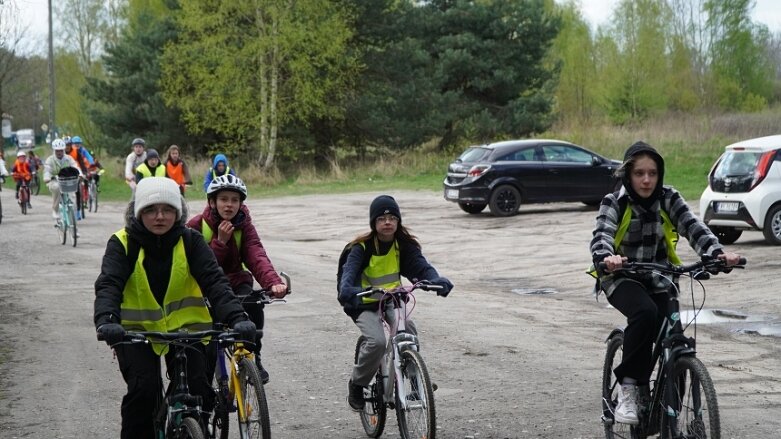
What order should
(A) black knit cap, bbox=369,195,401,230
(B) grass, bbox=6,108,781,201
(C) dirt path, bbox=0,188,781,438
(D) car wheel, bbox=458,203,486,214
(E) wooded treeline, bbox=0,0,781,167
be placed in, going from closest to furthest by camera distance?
1. (A) black knit cap, bbox=369,195,401,230
2. (C) dirt path, bbox=0,188,781,438
3. (D) car wheel, bbox=458,203,486,214
4. (B) grass, bbox=6,108,781,201
5. (E) wooded treeline, bbox=0,0,781,167

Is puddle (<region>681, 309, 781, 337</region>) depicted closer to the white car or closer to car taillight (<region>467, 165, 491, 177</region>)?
the white car

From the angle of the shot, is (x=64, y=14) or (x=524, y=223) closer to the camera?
(x=524, y=223)

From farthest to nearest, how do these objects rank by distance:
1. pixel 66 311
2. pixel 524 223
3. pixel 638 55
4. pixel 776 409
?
pixel 638 55 → pixel 524 223 → pixel 66 311 → pixel 776 409

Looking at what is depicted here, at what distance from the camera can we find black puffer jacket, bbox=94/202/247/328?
527cm

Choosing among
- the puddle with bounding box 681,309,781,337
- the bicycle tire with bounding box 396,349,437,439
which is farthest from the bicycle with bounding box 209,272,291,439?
the puddle with bounding box 681,309,781,337

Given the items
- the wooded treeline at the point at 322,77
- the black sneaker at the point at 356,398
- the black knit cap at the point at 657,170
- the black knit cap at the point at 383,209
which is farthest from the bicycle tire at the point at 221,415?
the wooded treeline at the point at 322,77

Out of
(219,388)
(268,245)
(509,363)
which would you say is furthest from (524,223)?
(219,388)

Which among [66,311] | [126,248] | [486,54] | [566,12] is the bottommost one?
[66,311]

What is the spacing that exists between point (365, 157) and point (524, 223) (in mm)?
25064

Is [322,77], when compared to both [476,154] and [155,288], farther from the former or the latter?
[155,288]

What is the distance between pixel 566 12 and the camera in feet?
268

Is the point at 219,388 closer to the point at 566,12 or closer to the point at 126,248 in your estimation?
the point at 126,248

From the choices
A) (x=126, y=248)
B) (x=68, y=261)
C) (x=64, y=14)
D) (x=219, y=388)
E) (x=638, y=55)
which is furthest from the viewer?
(x=64, y=14)

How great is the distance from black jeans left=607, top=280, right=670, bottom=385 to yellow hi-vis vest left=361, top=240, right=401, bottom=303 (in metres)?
1.40
